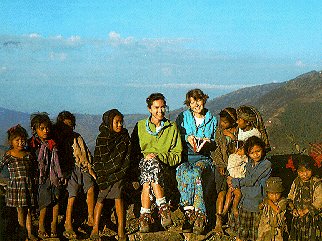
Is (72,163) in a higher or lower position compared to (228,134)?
lower

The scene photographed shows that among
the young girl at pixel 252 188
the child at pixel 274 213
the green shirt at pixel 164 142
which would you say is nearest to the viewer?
the child at pixel 274 213

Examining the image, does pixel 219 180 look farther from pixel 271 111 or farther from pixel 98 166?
pixel 271 111

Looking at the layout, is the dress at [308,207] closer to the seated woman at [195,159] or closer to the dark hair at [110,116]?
the seated woman at [195,159]

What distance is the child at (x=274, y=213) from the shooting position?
493 cm

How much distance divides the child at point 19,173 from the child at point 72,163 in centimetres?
48

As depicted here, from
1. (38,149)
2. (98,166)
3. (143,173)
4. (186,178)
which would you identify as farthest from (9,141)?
(186,178)

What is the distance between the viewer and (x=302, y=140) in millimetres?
12070

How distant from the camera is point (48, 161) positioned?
5477 millimetres

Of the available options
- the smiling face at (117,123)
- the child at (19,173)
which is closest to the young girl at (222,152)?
the smiling face at (117,123)

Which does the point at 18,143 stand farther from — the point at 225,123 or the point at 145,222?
the point at 225,123

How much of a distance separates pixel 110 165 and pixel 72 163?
0.62 metres

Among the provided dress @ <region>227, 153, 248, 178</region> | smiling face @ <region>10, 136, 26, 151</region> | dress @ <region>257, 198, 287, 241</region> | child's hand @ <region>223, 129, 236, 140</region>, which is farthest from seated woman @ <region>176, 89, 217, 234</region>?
smiling face @ <region>10, 136, 26, 151</region>

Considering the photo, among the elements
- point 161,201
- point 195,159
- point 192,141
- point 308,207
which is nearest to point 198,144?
point 192,141

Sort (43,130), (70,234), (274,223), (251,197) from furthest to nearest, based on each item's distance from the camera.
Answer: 1. (70,234)
2. (43,130)
3. (251,197)
4. (274,223)
